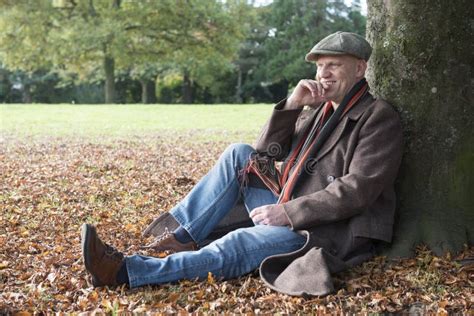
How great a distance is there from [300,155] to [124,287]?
58.8 inches

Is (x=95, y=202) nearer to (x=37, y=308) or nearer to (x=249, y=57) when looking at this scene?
(x=37, y=308)

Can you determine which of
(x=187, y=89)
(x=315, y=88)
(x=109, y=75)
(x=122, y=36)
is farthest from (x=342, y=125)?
(x=187, y=89)

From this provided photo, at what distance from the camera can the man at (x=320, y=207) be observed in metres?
4.13

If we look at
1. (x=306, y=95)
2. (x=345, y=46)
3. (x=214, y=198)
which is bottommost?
(x=214, y=198)

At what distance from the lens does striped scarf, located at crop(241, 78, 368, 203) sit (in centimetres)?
450

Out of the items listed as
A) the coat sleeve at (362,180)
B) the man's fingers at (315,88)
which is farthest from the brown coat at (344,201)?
the man's fingers at (315,88)

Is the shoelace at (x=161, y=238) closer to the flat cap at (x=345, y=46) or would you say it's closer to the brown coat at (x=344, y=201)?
the brown coat at (x=344, y=201)

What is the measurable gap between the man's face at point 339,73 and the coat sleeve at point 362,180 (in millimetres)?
295

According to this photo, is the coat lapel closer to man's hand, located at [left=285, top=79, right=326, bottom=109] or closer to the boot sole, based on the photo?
man's hand, located at [left=285, top=79, right=326, bottom=109]

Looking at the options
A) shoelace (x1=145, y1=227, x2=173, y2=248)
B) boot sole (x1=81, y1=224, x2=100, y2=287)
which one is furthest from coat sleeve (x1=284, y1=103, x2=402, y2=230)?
boot sole (x1=81, y1=224, x2=100, y2=287)

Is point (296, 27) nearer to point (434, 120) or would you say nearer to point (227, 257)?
point (434, 120)

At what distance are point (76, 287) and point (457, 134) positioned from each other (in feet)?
8.87

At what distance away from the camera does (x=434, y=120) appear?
4.59 metres

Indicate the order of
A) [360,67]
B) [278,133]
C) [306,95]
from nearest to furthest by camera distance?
[360,67], [306,95], [278,133]
